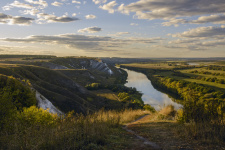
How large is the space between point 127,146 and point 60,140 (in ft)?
8.35

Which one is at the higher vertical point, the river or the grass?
the grass

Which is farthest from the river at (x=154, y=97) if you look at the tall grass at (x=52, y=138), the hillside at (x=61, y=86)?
the tall grass at (x=52, y=138)

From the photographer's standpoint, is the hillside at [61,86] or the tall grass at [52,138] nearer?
the tall grass at [52,138]

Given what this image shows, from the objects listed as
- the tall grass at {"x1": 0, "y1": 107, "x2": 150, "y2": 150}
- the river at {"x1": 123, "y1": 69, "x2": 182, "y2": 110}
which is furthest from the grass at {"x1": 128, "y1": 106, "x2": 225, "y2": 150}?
the river at {"x1": 123, "y1": 69, "x2": 182, "y2": 110}

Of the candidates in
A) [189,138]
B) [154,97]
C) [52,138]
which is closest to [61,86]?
[154,97]

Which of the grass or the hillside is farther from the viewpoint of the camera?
the hillside

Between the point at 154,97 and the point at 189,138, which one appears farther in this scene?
the point at 154,97

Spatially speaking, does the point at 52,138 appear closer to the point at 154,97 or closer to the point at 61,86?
the point at 61,86

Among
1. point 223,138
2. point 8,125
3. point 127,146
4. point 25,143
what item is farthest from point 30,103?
point 223,138

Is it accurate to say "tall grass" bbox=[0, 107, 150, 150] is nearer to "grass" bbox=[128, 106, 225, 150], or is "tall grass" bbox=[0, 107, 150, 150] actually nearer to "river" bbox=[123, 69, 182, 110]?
"grass" bbox=[128, 106, 225, 150]

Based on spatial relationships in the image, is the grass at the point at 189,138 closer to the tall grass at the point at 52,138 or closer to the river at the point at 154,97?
the tall grass at the point at 52,138

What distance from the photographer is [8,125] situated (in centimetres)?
661

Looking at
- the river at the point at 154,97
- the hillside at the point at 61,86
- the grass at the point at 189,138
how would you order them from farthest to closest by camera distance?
the river at the point at 154,97, the hillside at the point at 61,86, the grass at the point at 189,138

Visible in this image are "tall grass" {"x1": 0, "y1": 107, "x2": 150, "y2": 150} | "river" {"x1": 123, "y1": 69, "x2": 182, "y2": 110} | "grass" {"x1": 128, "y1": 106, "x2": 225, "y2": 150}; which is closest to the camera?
"tall grass" {"x1": 0, "y1": 107, "x2": 150, "y2": 150}
